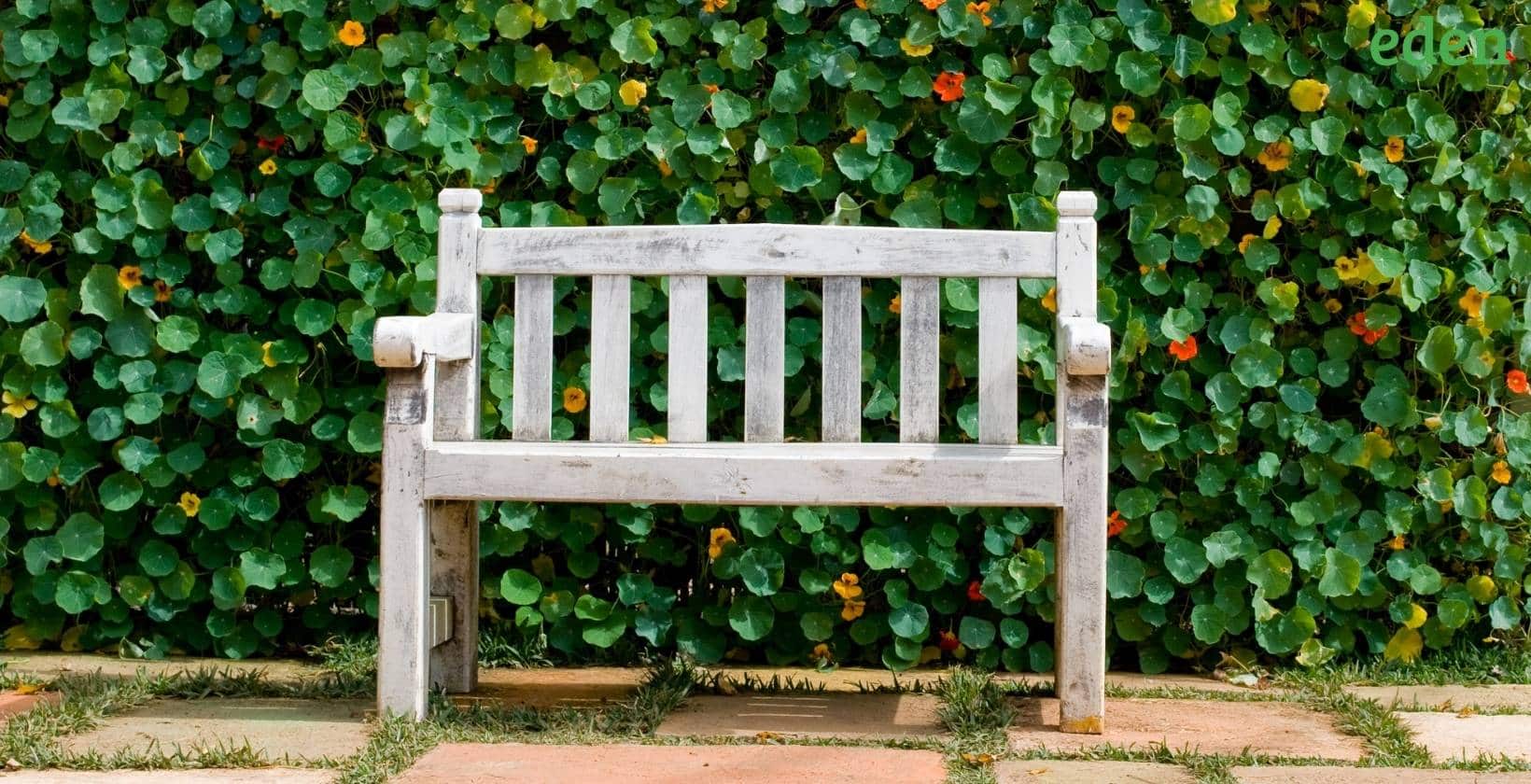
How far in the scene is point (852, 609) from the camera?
3.08 m

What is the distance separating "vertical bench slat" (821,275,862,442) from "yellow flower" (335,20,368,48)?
1.03 m

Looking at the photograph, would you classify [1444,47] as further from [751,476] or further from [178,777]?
[178,777]

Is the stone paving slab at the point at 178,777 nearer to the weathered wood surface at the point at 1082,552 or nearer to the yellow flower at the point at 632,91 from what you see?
the weathered wood surface at the point at 1082,552

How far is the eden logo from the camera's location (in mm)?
2947

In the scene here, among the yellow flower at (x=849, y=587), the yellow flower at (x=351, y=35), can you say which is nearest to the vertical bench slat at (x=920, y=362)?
the yellow flower at (x=849, y=587)

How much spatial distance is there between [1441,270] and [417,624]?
194 cm

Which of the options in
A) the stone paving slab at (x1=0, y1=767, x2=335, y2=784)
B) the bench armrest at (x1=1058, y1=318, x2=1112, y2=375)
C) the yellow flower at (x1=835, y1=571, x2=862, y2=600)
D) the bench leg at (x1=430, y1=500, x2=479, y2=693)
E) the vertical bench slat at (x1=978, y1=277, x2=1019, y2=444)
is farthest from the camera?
the yellow flower at (x1=835, y1=571, x2=862, y2=600)

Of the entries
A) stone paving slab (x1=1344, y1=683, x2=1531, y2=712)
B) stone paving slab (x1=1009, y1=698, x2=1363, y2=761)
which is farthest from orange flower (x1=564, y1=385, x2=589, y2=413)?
stone paving slab (x1=1344, y1=683, x2=1531, y2=712)

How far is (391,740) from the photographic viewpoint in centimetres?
239

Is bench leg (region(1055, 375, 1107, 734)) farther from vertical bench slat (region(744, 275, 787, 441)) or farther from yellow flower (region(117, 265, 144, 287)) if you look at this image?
yellow flower (region(117, 265, 144, 287))

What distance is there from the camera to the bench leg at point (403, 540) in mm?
2488

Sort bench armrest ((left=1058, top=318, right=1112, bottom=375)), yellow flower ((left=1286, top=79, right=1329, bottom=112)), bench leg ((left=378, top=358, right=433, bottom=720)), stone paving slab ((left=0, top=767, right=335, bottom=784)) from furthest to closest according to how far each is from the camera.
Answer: yellow flower ((left=1286, top=79, right=1329, bottom=112)) < bench leg ((left=378, top=358, right=433, bottom=720)) < bench armrest ((left=1058, top=318, right=1112, bottom=375)) < stone paving slab ((left=0, top=767, right=335, bottom=784))

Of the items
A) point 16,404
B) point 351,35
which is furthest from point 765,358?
point 16,404

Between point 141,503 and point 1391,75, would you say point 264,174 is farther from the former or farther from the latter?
point 1391,75
